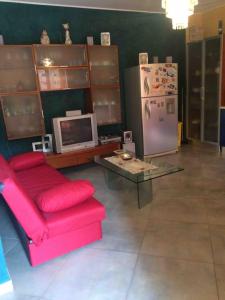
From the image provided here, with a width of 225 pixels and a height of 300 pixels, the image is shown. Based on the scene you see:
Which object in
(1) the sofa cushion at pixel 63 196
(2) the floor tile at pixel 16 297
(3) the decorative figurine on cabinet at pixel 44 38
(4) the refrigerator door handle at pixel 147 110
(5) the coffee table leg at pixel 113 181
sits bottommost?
(2) the floor tile at pixel 16 297

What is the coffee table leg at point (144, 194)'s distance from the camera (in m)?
2.97

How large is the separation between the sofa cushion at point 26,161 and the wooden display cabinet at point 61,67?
1135 mm

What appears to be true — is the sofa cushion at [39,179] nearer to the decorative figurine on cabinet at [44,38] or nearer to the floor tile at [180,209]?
the floor tile at [180,209]

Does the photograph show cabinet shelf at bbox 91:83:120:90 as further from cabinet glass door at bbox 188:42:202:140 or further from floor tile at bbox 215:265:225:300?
floor tile at bbox 215:265:225:300

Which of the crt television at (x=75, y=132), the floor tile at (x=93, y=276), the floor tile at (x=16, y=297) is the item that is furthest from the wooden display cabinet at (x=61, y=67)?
the floor tile at (x=16, y=297)

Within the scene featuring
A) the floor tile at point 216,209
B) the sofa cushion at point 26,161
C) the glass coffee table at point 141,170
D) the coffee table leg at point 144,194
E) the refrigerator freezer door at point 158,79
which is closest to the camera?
the floor tile at point 216,209

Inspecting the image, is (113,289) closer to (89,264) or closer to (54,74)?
(89,264)

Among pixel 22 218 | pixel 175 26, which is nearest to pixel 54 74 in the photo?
pixel 175 26

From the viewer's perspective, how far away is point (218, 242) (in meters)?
2.21

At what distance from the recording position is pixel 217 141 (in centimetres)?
484

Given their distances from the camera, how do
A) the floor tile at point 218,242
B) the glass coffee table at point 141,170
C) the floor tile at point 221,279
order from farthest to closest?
the glass coffee table at point 141,170 → the floor tile at point 218,242 → the floor tile at point 221,279

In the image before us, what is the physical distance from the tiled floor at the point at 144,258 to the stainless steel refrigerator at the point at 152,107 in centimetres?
163

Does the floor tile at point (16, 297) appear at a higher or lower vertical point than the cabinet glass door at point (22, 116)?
lower

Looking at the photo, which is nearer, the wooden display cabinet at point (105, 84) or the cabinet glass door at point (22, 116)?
the cabinet glass door at point (22, 116)
